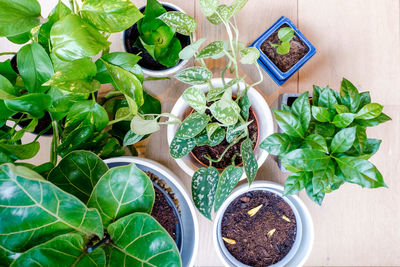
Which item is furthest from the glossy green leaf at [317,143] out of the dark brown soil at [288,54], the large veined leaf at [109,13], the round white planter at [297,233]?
the large veined leaf at [109,13]

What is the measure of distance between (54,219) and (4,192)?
89 mm

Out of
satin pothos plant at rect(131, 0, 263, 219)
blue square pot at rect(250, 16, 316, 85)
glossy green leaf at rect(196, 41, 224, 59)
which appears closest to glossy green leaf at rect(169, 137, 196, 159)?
satin pothos plant at rect(131, 0, 263, 219)

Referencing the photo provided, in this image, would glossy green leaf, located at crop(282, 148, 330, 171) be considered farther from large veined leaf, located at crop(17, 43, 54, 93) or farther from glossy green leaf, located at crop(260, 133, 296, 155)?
large veined leaf, located at crop(17, 43, 54, 93)

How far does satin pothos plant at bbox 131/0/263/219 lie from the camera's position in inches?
27.4

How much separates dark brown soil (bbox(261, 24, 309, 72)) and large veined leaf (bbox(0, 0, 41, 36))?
61 cm

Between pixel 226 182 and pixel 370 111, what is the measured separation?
0.36 m

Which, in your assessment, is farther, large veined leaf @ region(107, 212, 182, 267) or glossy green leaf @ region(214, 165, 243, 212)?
glossy green leaf @ region(214, 165, 243, 212)

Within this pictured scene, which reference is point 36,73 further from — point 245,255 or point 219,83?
point 245,255

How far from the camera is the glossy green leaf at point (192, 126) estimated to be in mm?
754

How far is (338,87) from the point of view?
103 cm

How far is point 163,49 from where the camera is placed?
0.84 metres

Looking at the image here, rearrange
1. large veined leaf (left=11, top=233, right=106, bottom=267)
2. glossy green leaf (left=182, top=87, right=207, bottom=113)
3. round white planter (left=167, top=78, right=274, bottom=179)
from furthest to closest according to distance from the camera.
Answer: round white planter (left=167, top=78, right=274, bottom=179) < glossy green leaf (left=182, top=87, right=207, bottom=113) < large veined leaf (left=11, top=233, right=106, bottom=267)

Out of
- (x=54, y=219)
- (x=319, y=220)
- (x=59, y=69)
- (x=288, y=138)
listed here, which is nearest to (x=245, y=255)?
(x=319, y=220)

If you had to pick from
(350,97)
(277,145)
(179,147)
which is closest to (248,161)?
(277,145)
